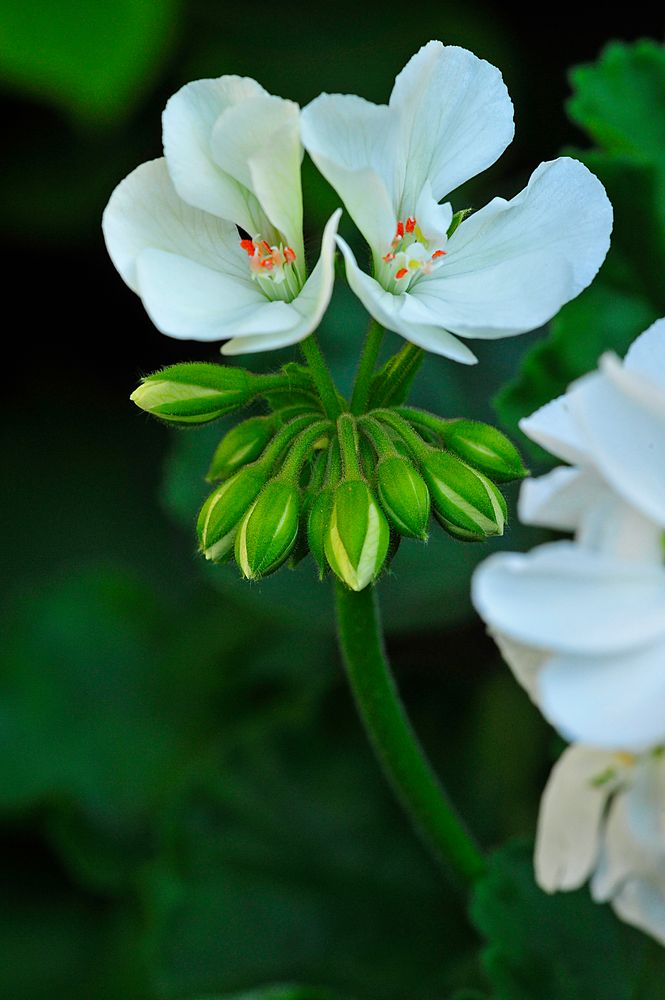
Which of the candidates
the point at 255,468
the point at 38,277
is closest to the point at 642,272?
the point at 255,468

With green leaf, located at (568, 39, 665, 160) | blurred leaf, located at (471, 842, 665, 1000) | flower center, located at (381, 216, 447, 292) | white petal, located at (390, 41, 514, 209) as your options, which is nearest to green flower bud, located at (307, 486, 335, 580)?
flower center, located at (381, 216, 447, 292)

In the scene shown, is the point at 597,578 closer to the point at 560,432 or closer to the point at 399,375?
the point at 560,432

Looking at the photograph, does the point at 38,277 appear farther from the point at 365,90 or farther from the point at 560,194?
the point at 560,194

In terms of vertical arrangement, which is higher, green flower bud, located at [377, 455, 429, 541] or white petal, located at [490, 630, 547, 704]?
green flower bud, located at [377, 455, 429, 541]

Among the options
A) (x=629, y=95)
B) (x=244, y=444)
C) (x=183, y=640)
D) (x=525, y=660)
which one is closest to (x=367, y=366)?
(x=244, y=444)

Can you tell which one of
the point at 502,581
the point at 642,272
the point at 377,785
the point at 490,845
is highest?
the point at 502,581

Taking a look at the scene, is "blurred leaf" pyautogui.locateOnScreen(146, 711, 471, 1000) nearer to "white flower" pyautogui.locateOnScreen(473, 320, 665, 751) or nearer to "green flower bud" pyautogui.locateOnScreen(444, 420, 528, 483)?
"green flower bud" pyautogui.locateOnScreen(444, 420, 528, 483)

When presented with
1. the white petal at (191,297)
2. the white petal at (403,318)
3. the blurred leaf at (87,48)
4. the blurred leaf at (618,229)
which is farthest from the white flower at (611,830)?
the blurred leaf at (87,48)
